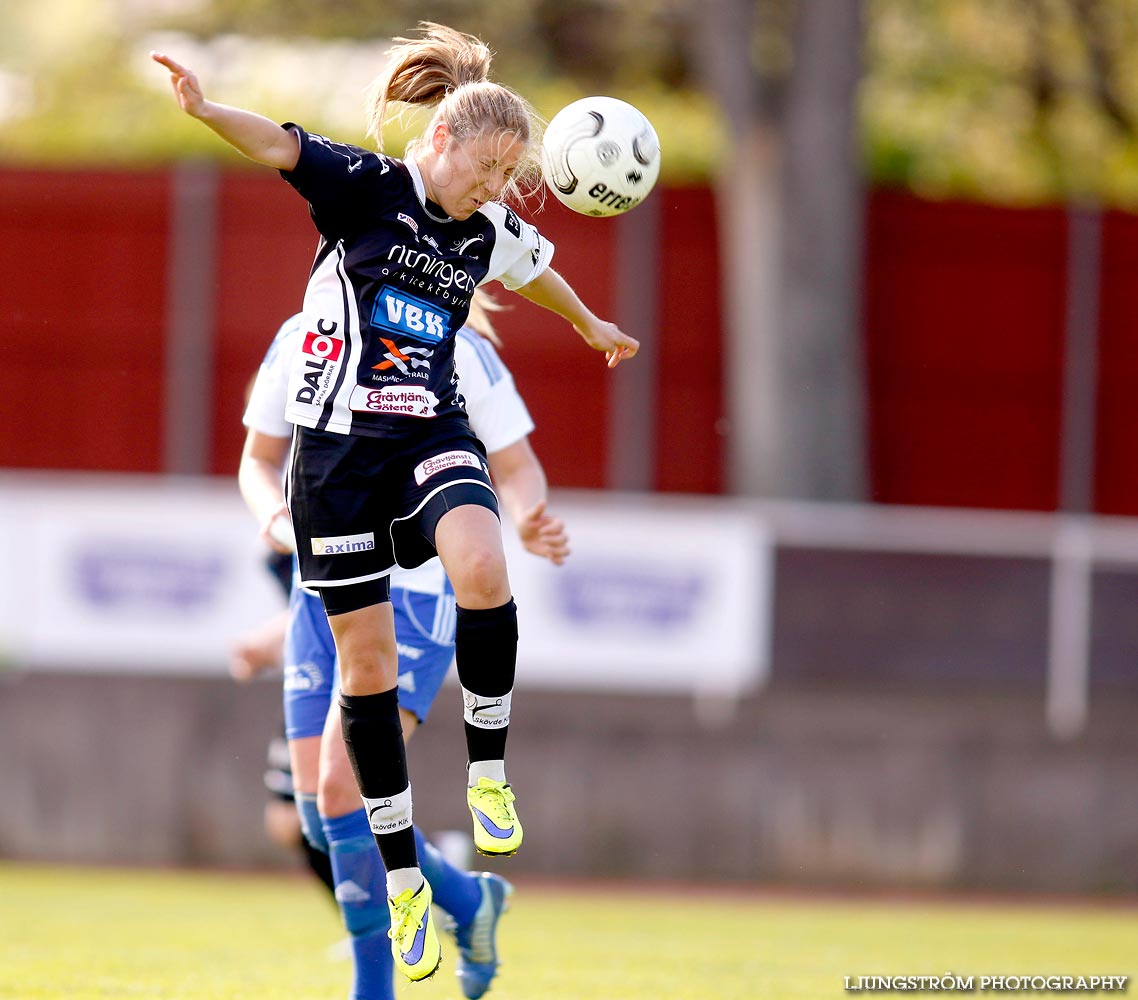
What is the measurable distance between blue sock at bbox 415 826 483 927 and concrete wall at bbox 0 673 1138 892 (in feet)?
18.0

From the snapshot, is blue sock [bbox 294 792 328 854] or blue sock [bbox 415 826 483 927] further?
blue sock [bbox 415 826 483 927]

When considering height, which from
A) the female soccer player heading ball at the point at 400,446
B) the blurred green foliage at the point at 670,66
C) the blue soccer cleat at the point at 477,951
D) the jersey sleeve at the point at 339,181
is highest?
the blurred green foliage at the point at 670,66

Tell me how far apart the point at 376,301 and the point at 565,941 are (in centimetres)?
436

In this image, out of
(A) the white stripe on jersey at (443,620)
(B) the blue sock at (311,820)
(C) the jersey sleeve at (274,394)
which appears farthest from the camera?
(A) the white stripe on jersey at (443,620)

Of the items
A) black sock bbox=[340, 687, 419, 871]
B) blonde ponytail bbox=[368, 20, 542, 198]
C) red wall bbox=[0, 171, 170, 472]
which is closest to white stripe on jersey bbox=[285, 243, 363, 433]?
blonde ponytail bbox=[368, 20, 542, 198]

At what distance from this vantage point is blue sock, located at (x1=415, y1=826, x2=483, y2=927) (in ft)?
18.1

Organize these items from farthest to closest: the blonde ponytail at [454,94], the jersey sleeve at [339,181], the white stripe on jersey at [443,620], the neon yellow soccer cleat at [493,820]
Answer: the white stripe on jersey at [443,620] → the blonde ponytail at [454,94] → the neon yellow soccer cleat at [493,820] → the jersey sleeve at [339,181]

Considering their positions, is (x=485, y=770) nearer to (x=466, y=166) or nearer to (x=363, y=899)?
(x=363, y=899)

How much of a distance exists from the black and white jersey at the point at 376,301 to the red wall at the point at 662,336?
1073 centimetres

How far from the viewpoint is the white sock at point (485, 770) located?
461 cm

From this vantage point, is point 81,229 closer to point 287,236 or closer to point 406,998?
point 287,236

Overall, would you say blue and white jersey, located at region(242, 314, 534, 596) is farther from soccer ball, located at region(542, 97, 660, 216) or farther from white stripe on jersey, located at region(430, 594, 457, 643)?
soccer ball, located at region(542, 97, 660, 216)

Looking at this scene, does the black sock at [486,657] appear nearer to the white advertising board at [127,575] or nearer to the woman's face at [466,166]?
the woman's face at [466,166]

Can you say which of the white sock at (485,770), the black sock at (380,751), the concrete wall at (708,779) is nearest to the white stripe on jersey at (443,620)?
the black sock at (380,751)
